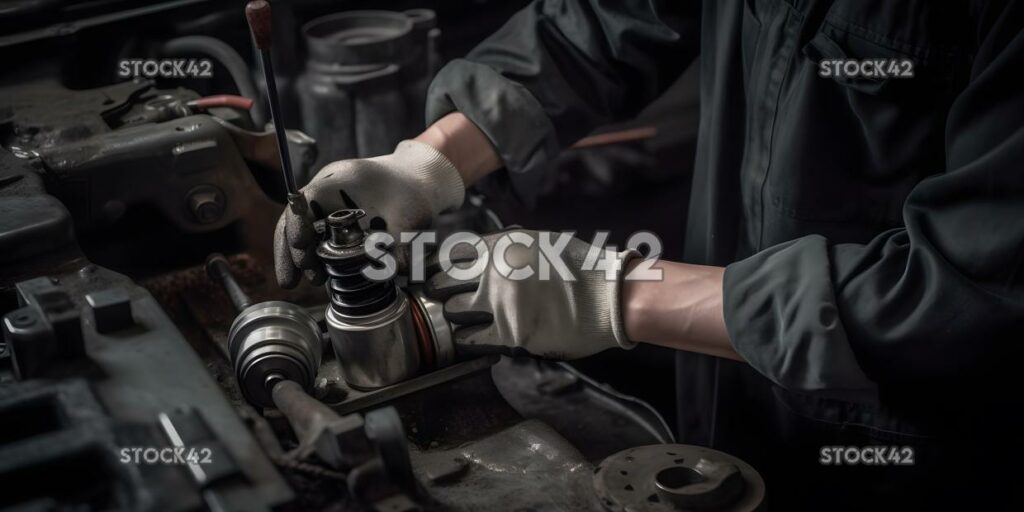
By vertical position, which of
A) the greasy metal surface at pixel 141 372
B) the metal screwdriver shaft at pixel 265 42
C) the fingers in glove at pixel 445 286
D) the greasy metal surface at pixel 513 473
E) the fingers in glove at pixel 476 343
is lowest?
the greasy metal surface at pixel 513 473

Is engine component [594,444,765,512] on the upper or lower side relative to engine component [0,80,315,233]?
lower

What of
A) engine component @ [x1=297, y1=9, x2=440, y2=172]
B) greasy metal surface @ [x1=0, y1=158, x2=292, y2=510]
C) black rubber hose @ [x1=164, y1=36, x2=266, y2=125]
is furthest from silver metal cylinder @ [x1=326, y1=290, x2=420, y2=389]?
engine component @ [x1=297, y1=9, x2=440, y2=172]

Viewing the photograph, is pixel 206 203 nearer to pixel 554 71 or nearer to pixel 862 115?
pixel 554 71

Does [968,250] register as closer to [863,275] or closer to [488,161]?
[863,275]

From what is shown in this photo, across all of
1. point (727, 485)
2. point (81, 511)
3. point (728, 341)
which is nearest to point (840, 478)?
point (728, 341)

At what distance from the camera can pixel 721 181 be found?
164 centimetres

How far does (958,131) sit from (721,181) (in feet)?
1.69

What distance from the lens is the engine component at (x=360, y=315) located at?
47.4 inches

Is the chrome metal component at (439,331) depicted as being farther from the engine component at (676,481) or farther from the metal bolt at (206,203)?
the metal bolt at (206,203)

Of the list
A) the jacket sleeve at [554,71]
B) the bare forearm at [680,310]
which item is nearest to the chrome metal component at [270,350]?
the bare forearm at [680,310]

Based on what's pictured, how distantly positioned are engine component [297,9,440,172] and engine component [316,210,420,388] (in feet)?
2.85

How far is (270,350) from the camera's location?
3.80 feet

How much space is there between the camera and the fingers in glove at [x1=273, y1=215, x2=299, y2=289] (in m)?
1.39

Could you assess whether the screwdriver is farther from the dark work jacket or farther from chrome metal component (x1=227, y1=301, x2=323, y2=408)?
the dark work jacket
